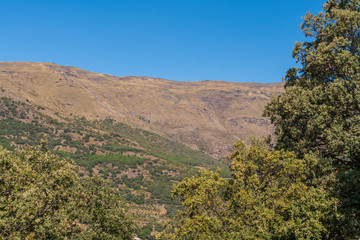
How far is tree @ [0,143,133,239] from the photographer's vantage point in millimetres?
15859

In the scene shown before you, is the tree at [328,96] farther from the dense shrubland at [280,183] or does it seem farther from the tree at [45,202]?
the tree at [45,202]

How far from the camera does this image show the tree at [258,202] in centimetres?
1478

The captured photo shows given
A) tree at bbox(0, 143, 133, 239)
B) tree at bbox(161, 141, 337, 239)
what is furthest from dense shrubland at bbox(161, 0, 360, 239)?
tree at bbox(0, 143, 133, 239)

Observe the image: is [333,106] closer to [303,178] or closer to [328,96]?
[328,96]

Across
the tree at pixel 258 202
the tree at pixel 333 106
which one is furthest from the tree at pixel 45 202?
the tree at pixel 333 106

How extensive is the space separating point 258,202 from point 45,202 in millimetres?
14764

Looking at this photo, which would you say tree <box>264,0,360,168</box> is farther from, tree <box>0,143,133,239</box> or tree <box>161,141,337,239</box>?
tree <box>0,143,133,239</box>

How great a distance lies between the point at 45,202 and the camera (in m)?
18.5

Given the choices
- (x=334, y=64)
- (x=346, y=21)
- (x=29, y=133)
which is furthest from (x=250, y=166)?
(x=29, y=133)

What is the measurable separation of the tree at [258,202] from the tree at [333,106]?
1.68 meters

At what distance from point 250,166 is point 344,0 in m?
19.5

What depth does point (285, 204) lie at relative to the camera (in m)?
15.6

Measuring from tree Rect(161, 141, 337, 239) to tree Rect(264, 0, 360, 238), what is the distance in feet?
5.50

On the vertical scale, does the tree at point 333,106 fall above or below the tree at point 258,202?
above
